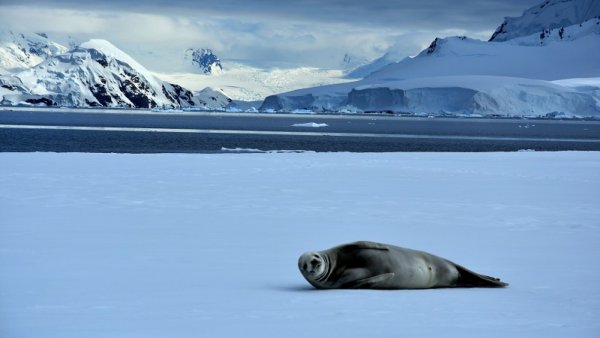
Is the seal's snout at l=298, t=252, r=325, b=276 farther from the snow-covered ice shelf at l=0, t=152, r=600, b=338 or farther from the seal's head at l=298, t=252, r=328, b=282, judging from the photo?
the snow-covered ice shelf at l=0, t=152, r=600, b=338

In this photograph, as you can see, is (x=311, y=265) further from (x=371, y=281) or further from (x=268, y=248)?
(x=268, y=248)

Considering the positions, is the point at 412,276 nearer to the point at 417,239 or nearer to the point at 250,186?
the point at 417,239

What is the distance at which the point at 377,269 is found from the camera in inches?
355

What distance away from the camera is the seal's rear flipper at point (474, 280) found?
927 cm

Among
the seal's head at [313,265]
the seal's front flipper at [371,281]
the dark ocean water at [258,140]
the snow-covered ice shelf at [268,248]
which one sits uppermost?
the seal's head at [313,265]

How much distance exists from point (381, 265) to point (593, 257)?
144 inches

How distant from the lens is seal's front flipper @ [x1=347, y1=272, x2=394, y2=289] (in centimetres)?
885

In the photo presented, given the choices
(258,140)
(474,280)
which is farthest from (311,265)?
(258,140)

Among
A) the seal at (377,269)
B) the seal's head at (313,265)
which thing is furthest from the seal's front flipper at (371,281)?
the seal's head at (313,265)

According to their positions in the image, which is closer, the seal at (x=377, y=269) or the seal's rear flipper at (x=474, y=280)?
the seal at (x=377, y=269)

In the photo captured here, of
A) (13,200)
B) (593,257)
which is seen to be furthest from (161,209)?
(593,257)

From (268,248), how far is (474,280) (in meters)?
3.07

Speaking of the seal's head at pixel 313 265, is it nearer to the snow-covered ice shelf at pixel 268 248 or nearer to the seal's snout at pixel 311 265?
the seal's snout at pixel 311 265

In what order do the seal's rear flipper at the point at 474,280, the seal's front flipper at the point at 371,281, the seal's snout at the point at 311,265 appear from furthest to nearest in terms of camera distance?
1. the seal's rear flipper at the point at 474,280
2. the seal's front flipper at the point at 371,281
3. the seal's snout at the point at 311,265
